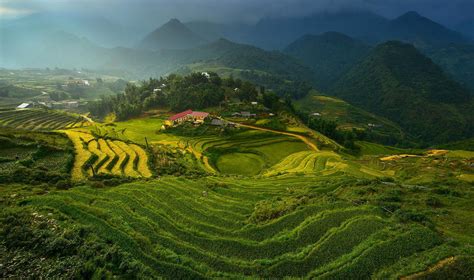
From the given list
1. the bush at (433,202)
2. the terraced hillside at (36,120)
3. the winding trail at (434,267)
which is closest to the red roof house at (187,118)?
the terraced hillside at (36,120)

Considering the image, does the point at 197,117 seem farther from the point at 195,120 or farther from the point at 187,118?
the point at 187,118

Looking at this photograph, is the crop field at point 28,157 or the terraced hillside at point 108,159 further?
the terraced hillside at point 108,159

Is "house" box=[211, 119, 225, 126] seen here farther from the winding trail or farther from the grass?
the winding trail

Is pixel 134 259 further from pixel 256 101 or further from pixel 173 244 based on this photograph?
pixel 256 101

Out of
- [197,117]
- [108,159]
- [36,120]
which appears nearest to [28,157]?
[108,159]

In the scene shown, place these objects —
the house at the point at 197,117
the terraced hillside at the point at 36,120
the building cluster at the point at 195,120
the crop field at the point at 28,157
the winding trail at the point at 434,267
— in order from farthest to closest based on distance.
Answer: the house at the point at 197,117
the terraced hillside at the point at 36,120
the building cluster at the point at 195,120
the crop field at the point at 28,157
the winding trail at the point at 434,267

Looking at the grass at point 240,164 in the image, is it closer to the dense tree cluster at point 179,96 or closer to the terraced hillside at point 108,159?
the terraced hillside at point 108,159

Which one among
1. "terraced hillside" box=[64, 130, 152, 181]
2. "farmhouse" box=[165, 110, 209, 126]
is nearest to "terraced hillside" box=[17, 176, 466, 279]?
"terraced hillside" box=[64, 130, 152, 181]
